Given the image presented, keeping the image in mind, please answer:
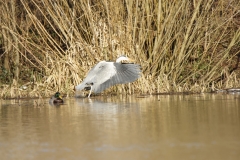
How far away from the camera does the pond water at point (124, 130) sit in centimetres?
583

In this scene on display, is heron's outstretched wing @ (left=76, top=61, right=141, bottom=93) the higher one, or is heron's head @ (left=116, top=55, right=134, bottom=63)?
heron's head @ (left=116, top=55, right=134, bottom=63)

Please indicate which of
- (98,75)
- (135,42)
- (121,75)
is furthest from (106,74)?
(135,42)

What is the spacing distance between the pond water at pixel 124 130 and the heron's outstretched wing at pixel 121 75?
38.0 inches

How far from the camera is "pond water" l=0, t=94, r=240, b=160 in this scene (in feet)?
19.1

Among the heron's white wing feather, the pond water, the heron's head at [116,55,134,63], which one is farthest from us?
the heron's head at [116,55,134,63]

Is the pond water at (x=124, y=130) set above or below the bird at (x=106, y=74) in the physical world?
below

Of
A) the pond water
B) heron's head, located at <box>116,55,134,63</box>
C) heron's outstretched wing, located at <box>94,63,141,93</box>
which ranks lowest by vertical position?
the pond water

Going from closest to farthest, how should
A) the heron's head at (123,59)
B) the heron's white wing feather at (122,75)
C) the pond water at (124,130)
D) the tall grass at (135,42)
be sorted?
the pond water at (124,130), the heron's white wing feather at (122,75), the heron's head at (123,59), the tall grass at (135,42)

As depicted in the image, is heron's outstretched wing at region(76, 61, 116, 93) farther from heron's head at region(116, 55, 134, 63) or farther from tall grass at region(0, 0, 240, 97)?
tall grass at region(0, 0, 240, 97)

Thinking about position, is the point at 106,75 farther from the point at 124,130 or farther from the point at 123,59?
the point at 124,130

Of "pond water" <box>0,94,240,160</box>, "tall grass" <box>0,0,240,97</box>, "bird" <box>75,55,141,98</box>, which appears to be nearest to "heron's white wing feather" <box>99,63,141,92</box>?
"bird" <box>75,55,141,98</box>

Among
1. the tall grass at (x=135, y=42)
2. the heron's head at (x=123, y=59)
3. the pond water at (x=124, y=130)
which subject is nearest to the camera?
the pond water at (x=124, y=130)

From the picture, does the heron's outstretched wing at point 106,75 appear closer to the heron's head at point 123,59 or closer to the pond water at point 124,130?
the heron's head at point 123,59

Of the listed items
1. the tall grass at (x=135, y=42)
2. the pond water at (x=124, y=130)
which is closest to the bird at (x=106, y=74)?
the tall grass at (x=135, y=42)
